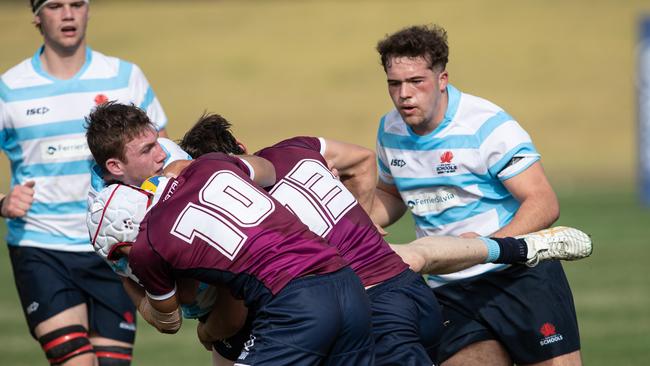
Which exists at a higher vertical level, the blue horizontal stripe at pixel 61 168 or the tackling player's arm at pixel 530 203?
the blue horizontal stripe at pixel 61 168

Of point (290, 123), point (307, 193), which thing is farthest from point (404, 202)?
point (290, 123)

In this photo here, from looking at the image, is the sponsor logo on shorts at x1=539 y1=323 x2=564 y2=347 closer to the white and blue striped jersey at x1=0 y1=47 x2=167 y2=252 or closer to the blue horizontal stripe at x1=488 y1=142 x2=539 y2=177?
the blue horizontal stripe at x1=488 y1=142 x2=539 y2=177

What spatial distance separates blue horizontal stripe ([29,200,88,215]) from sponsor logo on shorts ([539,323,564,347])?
9.70 ft

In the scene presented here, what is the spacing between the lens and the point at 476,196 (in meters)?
6.11

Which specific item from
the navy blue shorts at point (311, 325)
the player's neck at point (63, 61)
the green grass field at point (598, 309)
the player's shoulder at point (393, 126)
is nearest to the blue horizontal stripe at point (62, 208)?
the player's neck at point (63, 61)

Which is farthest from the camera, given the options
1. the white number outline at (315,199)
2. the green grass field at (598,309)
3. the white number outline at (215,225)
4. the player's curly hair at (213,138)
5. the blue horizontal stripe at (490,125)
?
the green grass field at (598,309)

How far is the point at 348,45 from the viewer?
37.5 meters

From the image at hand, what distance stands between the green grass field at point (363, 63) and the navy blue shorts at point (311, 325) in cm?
1454

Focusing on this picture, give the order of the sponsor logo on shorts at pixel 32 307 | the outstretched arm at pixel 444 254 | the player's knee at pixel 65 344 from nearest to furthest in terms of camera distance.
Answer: the outstretched arm at pixel 444 254, the player's knee at pixel 65 344, the sponsor logo on shorts at pixel 32 307

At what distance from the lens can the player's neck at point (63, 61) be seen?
276 inches

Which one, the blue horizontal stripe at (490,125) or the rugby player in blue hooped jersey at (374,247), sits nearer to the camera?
the rugby player in blue hooped jersey at (374,247)

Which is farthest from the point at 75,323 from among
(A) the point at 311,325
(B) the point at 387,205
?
(A) the point at 311,325

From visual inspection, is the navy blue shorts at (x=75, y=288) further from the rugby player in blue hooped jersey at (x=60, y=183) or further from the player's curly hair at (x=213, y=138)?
the player's curly hair at (x=213, y=138)

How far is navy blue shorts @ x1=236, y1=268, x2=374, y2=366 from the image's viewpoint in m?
4.62
